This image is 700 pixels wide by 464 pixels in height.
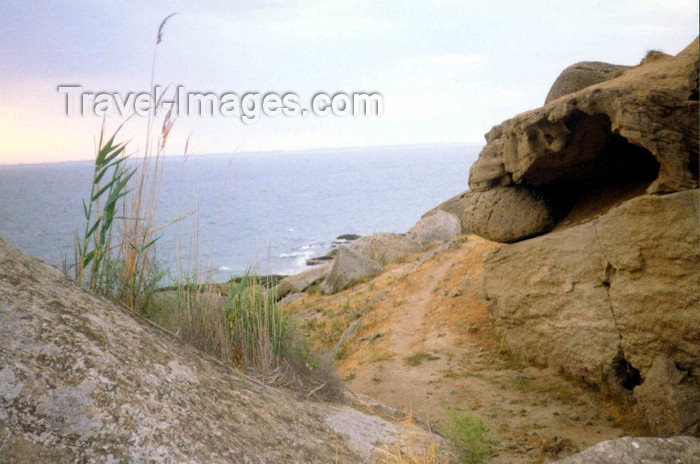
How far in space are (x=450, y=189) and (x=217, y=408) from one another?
7804cm

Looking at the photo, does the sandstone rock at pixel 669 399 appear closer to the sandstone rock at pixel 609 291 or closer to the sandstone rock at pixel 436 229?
the sandstone rock at pixel 609 291

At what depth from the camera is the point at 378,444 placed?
461 cm

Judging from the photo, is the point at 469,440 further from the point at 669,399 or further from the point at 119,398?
the point at 119,398

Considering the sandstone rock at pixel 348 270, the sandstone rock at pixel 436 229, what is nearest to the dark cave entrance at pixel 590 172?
the sandstone rock at pixel 348 270

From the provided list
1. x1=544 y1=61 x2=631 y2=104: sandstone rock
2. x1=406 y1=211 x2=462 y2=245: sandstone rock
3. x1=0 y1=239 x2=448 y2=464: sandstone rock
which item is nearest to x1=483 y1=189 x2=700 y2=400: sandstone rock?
x1=544 y1=61 x2=631 y2=104: sandstone rock

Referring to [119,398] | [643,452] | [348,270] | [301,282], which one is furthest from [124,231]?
[301,282]

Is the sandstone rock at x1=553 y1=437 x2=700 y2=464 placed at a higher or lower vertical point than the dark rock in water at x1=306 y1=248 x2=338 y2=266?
higher

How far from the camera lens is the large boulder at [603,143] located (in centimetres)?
618

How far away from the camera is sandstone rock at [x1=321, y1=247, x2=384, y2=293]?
16719 mm

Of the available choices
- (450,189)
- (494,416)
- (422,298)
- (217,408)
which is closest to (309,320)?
(422,298)

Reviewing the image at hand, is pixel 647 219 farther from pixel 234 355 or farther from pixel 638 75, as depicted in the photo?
pixel 234 355

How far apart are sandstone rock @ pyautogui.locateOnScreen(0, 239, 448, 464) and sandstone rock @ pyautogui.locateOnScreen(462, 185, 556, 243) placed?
461 centimetres

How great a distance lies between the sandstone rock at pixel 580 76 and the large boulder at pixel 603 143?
0.17 metres

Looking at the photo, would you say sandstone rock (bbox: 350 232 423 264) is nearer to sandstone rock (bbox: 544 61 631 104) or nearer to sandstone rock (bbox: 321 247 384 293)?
sandstone rock (bbox: 321 247 384 293)
